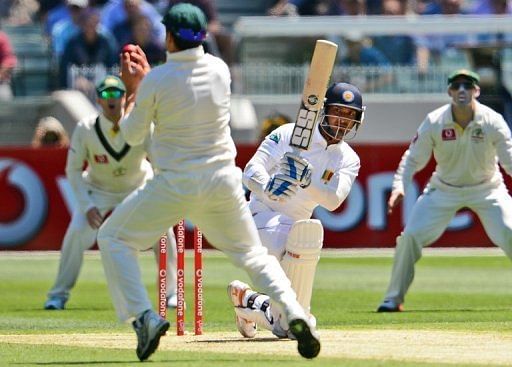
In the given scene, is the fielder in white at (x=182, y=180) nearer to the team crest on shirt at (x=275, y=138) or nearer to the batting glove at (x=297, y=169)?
the batting glove at (x=297, y=169)

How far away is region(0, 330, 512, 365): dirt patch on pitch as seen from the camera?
8906mm

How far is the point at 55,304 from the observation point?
45.9ft

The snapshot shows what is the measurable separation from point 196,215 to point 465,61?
45.9 ft

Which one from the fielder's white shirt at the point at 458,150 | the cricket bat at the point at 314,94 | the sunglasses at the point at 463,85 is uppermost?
the cricket bat at the point at 314,94

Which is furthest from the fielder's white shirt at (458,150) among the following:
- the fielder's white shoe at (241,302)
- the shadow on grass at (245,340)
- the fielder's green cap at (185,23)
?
the fielder's green cap at (185,23)

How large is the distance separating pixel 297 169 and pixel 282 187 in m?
0.14

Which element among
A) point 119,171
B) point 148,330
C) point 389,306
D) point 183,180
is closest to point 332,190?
point 183,180

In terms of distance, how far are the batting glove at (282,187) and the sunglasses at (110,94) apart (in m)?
4.44

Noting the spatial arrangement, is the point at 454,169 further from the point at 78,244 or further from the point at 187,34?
the point at 187,34

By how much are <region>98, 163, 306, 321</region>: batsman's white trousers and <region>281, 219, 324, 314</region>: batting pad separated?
3.43 ft

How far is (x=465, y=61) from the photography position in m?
22.2

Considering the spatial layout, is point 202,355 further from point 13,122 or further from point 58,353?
point 13,122

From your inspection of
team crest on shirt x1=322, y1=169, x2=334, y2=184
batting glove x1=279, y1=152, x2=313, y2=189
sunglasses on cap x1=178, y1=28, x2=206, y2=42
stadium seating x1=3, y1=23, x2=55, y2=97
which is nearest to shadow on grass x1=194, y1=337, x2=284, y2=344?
team crest on shirt x1=322, y1=169, x2=334, y2=184

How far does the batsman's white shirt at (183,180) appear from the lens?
8578 mm
